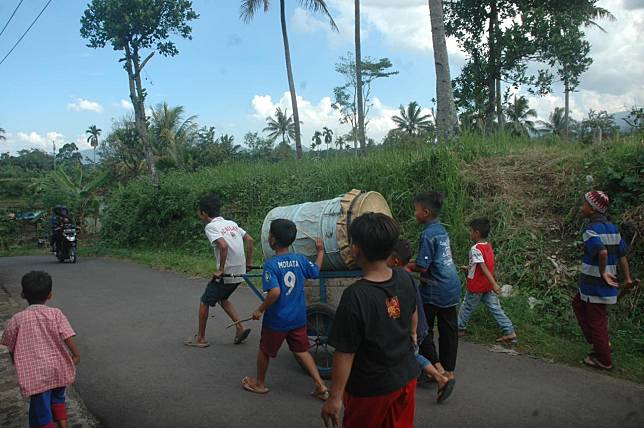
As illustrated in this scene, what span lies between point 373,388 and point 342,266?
7.11 ft

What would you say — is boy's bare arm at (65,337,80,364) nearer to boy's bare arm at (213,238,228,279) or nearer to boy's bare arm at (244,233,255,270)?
boy's bare arm at (213,238,228,279)

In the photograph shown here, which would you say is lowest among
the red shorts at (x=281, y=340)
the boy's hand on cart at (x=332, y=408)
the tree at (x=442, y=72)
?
the red shorts at (x=281, y=340)

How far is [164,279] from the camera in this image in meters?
9.66

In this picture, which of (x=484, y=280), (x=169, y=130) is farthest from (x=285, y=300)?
(x=169, y=130)

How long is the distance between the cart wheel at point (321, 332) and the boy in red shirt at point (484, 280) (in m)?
1.61

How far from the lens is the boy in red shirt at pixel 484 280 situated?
493 cm

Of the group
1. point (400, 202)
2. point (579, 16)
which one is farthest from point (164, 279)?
point (579, 16)

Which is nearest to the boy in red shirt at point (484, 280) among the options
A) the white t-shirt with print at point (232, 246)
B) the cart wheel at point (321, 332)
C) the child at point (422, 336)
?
the child at point (422, 336)

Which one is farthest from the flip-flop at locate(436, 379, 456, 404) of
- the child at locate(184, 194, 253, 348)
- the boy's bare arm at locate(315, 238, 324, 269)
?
the child at locate(184, 194, 253, 348)

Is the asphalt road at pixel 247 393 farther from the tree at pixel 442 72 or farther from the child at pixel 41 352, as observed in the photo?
the tree at pixel 442 72

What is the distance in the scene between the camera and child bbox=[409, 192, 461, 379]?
158 inches

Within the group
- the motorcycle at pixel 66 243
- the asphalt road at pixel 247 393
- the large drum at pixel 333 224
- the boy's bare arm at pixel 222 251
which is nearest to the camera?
the asphalt road at pixel 247 393

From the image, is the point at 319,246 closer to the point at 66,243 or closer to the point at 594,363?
the point at 594,363

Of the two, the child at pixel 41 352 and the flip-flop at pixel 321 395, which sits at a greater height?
the child at pixel 41 352
